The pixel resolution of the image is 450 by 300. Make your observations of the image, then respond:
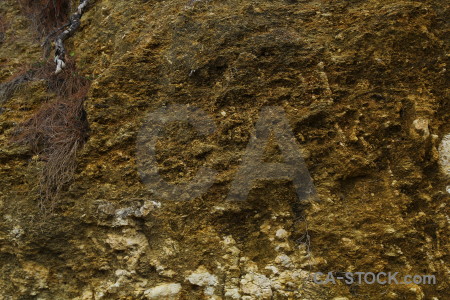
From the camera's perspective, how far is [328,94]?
2.92 meters

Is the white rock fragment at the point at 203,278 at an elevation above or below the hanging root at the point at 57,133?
below

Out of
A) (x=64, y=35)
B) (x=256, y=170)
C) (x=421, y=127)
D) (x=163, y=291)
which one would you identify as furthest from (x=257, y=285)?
(x=64, y=35)

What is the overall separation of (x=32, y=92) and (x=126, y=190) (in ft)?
5.35

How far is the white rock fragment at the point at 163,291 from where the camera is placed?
2562 millimetres

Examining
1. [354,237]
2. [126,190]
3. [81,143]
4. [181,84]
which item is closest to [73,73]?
[81,143]

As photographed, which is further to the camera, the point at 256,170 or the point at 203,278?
the point at 256,170

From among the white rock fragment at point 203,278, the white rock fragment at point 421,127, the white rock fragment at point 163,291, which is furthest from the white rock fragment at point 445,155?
the white rock fragment at point 163,291

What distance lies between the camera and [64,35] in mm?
4168

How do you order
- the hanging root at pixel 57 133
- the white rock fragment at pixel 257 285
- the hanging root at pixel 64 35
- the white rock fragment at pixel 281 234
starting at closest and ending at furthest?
the white rock fragment at pixel 257 285 < the white rock fragment at pixel 281 234 < the hanging root at pixel 57 133 < the hanging root at pixel 64 35

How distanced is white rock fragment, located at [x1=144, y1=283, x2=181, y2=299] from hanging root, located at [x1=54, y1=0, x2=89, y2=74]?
232 cm

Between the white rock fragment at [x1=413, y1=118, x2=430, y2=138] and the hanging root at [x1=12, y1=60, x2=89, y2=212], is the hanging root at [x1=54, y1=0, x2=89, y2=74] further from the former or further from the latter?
the white rock fragment at [x1=413, y1=118, x2=430, y2=138]

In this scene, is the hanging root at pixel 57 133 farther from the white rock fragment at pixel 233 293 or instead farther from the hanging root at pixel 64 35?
the white rock fragment at pixel 233 293

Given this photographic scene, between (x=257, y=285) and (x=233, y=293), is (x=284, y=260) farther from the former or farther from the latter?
(x=233, y=293)

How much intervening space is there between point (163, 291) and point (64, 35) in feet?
9.56
